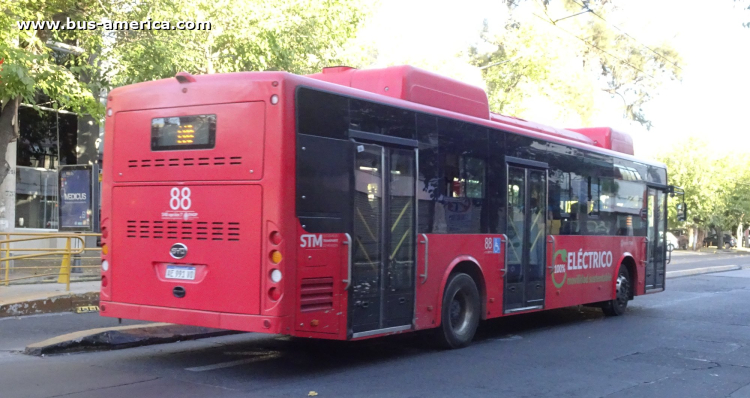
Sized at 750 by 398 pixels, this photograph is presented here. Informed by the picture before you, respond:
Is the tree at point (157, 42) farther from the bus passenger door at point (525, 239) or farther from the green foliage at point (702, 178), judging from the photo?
the green foliage at point (702, 178)

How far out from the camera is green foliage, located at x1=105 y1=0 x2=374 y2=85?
16156 millimetres

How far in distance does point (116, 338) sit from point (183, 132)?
3026 millimetres

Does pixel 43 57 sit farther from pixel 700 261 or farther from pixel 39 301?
pixel 700 261

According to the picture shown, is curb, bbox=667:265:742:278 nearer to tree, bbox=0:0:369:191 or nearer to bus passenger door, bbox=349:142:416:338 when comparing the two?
tree, bbox=0:0:369:191

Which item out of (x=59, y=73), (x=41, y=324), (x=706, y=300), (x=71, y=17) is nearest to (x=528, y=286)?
(x=41, y=324)

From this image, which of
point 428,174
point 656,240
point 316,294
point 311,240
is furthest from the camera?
point 656,240

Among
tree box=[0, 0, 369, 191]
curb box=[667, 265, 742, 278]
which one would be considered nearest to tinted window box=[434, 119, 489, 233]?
tree box=[0, 0, 369, 191]

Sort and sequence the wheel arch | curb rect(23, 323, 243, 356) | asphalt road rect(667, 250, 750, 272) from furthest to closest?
asphalt road rect(667, 250, 750, 272)
the wheel arch
curb rect(23, 323, 243, 356)

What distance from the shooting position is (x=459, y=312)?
10.1 m

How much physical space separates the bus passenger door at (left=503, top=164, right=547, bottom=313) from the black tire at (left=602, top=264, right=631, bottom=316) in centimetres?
323

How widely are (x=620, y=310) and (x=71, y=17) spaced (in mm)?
13123

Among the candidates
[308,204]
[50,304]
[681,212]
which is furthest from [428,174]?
[681,212]

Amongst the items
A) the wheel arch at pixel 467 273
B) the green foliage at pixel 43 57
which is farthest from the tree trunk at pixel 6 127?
the wheel arch at pixel 467 273

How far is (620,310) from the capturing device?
14.7m
